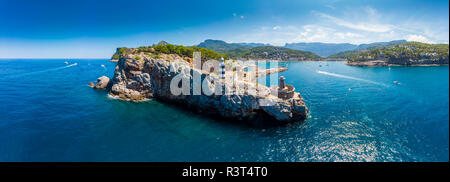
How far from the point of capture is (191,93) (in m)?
33.3

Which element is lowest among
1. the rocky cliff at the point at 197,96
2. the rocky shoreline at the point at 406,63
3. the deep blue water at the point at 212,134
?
the deep blue water at the point at 212,134

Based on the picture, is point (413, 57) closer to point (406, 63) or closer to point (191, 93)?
point (406, 63)

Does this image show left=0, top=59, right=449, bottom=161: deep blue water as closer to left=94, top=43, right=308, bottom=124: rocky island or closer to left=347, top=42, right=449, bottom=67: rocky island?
left=94, top=43, right=308, bottom=124: rocky island

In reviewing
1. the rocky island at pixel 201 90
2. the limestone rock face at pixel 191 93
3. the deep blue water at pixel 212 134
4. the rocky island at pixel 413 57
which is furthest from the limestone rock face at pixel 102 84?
the rocky island at pixel 413 57

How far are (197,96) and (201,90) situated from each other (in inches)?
60.9

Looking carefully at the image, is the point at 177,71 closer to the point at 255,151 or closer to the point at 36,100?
the point at 255,151

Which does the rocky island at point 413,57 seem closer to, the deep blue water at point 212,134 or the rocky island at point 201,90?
the deep blue water at point 212,134

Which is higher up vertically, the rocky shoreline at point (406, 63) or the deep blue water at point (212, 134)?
the rocky shoreline at point (406, 63)

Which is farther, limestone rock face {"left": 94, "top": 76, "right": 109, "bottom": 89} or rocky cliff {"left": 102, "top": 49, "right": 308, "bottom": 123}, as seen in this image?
limestone rock face {"left": 94, "top": 76, "right": 109, "bottom": 89}

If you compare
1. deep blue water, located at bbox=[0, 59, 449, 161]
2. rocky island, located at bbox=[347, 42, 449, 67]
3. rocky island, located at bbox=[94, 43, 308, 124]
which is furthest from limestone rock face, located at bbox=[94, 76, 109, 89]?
rocky island, located at bbox=[347, 42, 449, 67]

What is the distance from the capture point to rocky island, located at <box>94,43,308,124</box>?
2670 centimetres

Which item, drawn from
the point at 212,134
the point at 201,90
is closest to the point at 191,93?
the point at 201,90

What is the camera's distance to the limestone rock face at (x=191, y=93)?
2658 centimetres
